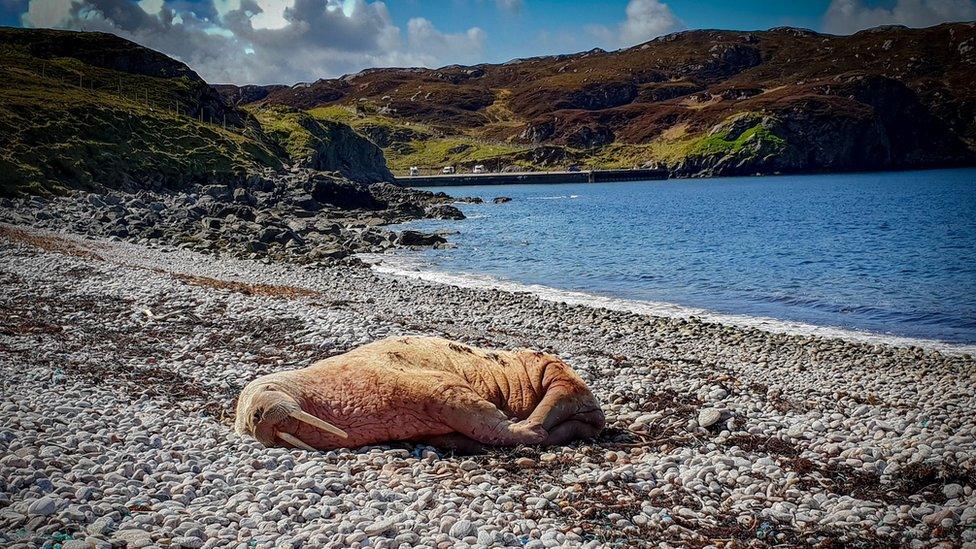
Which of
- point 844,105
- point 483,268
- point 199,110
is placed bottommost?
point 483,268

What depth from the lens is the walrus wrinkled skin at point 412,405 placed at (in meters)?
8.82

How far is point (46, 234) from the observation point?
128 feet

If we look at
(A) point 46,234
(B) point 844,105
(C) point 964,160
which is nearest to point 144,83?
(A) point 46,234

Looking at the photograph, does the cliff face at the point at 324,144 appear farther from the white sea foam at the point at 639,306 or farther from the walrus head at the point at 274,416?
the walrus head at the point at 274,416

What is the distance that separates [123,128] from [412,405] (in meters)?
76.2

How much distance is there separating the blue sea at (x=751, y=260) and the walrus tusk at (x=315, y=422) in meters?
19.2

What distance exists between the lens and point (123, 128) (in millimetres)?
73375

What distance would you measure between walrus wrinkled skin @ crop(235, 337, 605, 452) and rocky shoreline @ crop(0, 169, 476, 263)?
97.9ft

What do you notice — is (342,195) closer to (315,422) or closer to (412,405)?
(412,405)

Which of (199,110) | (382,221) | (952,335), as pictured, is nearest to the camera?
(952,335)

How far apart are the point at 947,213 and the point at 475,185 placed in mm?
111290

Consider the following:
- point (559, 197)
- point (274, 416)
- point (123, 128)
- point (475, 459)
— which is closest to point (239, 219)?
point (123, 128)

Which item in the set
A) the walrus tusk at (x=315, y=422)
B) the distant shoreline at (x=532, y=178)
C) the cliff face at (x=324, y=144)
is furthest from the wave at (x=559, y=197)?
the walrus tusk at (x=315, y=422)

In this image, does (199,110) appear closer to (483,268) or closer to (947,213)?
(483,268)
